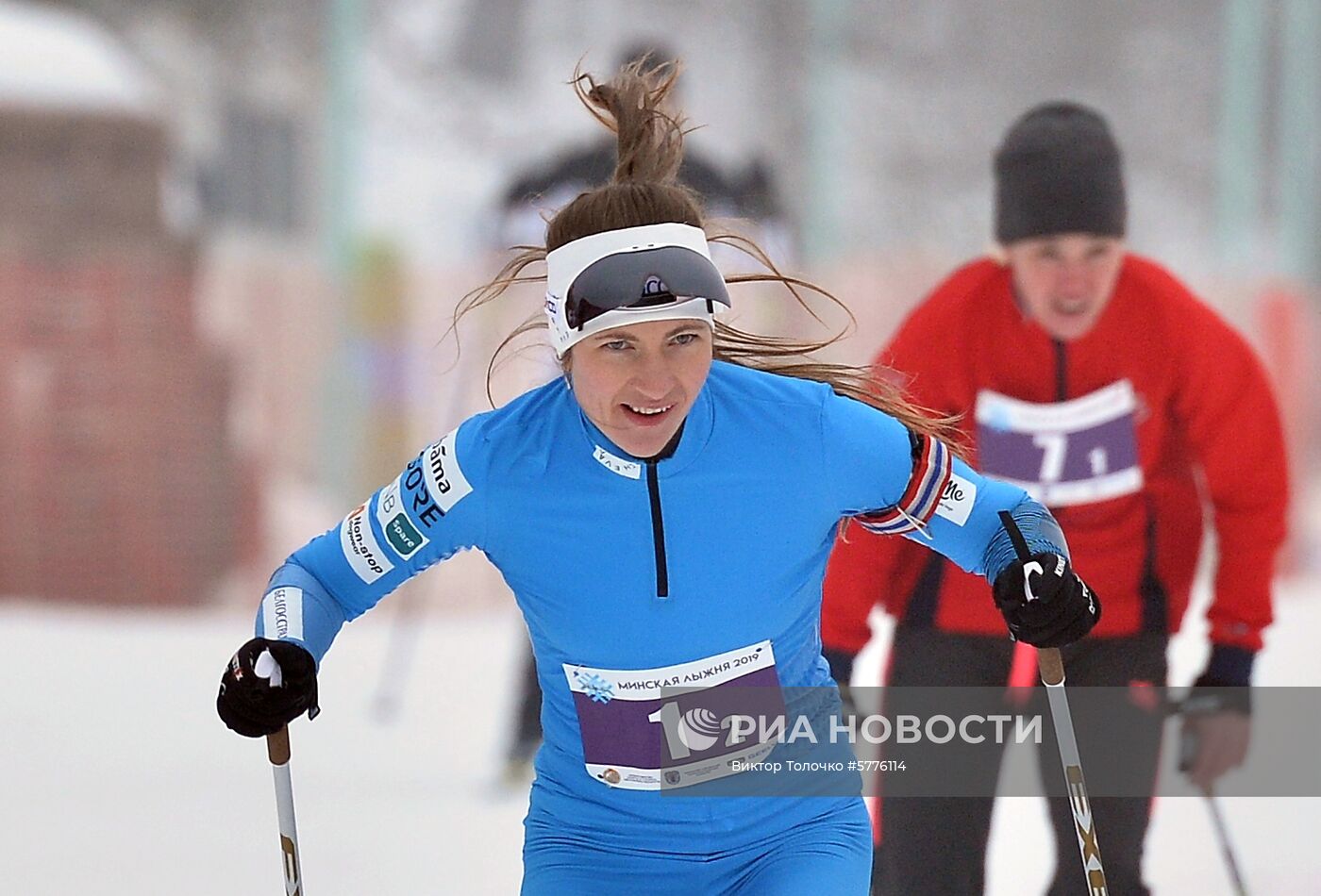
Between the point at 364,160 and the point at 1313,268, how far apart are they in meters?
4.96

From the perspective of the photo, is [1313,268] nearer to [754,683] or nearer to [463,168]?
[463,168]

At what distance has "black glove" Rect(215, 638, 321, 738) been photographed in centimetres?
215

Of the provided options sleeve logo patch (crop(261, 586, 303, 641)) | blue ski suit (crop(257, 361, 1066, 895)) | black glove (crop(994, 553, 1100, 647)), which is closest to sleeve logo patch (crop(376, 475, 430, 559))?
blue ski suit (crop(257, 361, 1066, 895))

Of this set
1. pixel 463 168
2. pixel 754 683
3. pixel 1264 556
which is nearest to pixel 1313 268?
pixel 463 168

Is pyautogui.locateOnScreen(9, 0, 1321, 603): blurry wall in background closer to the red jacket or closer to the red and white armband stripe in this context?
the red jacket

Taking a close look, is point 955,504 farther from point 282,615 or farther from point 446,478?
point 282,615

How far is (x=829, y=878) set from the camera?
2.14 m

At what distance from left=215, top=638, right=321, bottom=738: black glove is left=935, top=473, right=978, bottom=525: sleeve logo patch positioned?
2.94ft

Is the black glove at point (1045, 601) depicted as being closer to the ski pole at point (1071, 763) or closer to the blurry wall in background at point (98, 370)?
the ski pole at point (1071, 763)

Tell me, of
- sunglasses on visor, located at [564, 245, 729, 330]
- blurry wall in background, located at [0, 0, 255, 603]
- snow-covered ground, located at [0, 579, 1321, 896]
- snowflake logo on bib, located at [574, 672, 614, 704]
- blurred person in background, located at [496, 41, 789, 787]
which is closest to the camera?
sunglasses on visor, located at [564, 245, 729, 330]

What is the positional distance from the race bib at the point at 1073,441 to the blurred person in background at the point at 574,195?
1.55 meters

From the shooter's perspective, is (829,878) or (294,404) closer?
(829,878)

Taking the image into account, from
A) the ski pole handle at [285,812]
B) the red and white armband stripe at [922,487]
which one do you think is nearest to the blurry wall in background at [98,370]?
the ski pole handle at [285,812]

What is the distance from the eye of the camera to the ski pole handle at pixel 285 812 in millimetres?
2252
